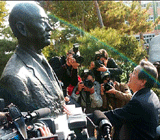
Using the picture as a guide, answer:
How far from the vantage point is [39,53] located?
2.80 m

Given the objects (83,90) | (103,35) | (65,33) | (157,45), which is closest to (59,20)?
(65,33)

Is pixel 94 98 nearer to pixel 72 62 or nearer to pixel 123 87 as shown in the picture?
pixel 123 87

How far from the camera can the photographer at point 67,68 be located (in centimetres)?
381

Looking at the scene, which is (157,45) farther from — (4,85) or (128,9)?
(128,9)

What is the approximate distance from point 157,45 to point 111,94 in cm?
390

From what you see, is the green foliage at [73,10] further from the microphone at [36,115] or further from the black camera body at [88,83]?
the microphone at [36,115]

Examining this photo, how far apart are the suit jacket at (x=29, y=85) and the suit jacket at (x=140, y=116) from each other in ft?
2.35

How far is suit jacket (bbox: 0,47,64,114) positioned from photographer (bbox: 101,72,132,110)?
1406mm

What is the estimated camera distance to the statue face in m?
2.56

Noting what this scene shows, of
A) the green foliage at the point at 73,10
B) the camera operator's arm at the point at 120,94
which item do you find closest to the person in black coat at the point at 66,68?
the camera operator's arm at the point at 120,94

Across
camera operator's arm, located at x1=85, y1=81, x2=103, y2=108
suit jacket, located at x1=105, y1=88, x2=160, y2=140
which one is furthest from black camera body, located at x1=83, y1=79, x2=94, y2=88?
suit jacket, located at x1=105, y1=88, x2=160, y2=140

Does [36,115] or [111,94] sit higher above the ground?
[36,115]

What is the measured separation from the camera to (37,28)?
258 centimetres

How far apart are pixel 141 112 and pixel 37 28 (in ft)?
4.80
